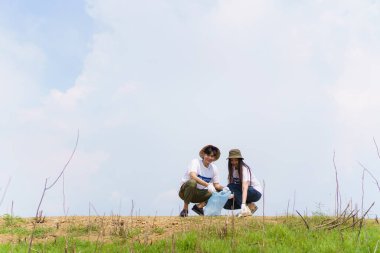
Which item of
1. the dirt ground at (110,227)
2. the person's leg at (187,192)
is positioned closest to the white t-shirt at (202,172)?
the person's leg at (187,192)

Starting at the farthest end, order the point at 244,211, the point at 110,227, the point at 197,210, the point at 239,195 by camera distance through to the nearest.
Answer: the point at 197,210 < the point at 239,195 < the point at 244,211 < the point at 110,227

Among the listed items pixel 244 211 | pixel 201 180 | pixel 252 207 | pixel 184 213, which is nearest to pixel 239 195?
pixel 252 207

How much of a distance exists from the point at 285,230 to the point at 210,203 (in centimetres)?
301

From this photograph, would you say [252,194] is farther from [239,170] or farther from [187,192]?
[187,192]

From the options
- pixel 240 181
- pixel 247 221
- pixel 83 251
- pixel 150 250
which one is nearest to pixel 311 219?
pixel 247 221

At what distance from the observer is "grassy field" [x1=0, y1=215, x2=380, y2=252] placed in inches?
257

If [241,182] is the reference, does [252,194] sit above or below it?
below

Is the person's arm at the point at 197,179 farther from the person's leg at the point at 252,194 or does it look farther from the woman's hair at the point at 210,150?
the person's leg at the point at 252,194

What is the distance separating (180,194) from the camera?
11164 millimetres

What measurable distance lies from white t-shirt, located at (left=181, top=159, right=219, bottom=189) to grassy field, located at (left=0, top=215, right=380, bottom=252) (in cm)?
139

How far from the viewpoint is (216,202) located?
10.3 metres

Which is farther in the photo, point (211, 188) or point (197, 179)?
point (211, 188)

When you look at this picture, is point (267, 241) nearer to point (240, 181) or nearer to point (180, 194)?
point (240, 181)

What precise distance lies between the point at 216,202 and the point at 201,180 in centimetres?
58
